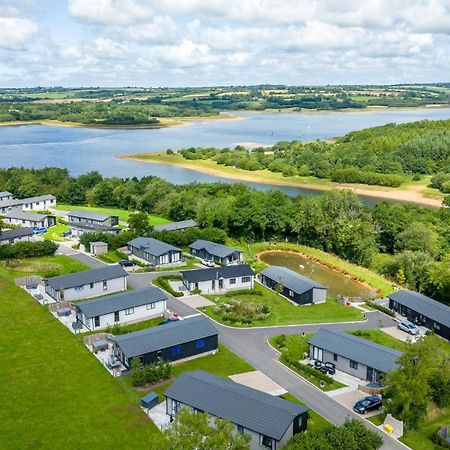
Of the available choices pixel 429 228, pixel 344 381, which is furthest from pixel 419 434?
pixel 429 228

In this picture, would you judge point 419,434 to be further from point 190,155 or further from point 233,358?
point 190,155

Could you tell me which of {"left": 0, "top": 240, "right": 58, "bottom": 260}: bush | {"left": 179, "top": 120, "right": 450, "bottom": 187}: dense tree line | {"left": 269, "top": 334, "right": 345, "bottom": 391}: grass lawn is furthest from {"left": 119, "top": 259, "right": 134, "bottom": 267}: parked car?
{"left": 179, "top": 120, "right": 450, "bottom": 187}: dense tree line

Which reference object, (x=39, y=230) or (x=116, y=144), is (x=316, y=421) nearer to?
(x=39, y=230)

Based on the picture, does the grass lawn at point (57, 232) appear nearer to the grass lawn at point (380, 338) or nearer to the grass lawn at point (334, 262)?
the grass lawn at point (334, 262)

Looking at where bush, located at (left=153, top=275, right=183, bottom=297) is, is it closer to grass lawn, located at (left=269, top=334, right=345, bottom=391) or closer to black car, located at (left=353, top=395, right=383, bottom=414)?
grass lawn, located at (left=269, top=334, right=345, bottom=391)

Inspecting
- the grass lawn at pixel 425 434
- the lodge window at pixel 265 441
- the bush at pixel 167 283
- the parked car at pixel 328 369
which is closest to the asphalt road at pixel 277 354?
the grass lawn at pixel 425 434

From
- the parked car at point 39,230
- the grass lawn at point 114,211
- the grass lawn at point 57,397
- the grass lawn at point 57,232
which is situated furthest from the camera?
the grass lawn at point 114,211

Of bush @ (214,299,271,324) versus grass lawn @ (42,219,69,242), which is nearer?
bush @ (214,299,271,324)
